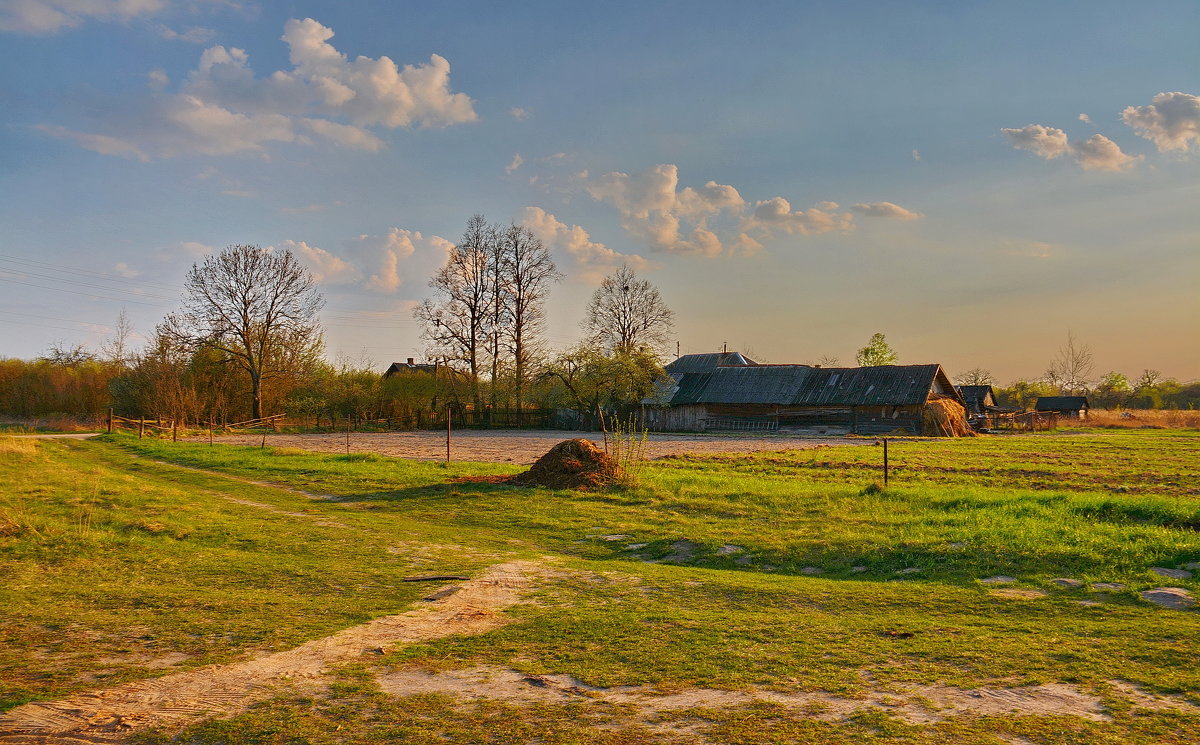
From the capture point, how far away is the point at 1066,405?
275ft

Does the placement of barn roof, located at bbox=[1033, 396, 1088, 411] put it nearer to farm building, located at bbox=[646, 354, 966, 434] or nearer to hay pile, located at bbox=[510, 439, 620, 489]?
A: farm building, located at bbox=[646, 354, 966, 434]

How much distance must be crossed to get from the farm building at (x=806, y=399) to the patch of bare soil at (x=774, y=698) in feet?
154

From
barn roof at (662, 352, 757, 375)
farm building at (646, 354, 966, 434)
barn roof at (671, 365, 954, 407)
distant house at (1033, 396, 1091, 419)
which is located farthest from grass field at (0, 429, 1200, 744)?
distant house at (1033, 396, 1091, 419)

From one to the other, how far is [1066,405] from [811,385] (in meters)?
50.5

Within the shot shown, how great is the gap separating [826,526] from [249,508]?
402 inches

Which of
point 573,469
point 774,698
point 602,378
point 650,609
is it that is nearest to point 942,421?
point 602,378

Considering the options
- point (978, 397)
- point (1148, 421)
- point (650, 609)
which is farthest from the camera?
point (978, 397)

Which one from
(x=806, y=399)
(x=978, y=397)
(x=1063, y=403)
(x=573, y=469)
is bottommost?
(x=573, y=469)

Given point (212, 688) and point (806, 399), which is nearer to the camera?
point (212, 688)

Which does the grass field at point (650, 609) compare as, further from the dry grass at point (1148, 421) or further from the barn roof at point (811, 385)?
the dry grass at point (1148, 421)

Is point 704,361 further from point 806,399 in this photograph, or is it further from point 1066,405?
point 1066,405

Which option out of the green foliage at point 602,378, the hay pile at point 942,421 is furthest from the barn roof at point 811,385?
the green foliage at point 602,378

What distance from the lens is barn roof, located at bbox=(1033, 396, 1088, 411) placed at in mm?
81875

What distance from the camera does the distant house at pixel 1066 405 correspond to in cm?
7962
